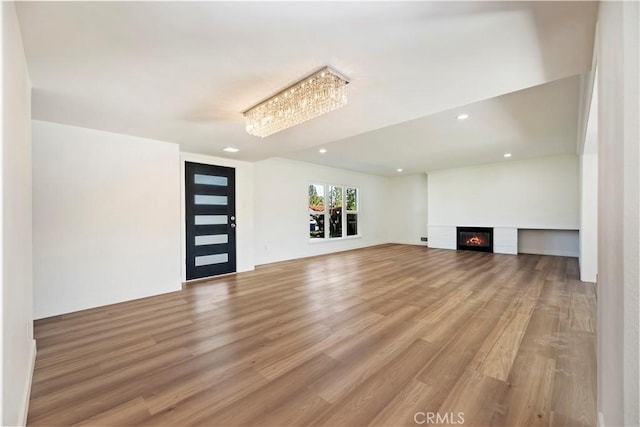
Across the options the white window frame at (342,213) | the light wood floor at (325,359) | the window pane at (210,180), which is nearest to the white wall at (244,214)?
the window pane at (210,180)

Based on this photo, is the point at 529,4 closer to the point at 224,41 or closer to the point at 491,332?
the point at 224,41

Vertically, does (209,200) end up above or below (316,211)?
above

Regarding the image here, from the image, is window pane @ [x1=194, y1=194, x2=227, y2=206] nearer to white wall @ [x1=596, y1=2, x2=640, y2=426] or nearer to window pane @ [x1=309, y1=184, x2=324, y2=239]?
window pane @ [x1=309, y1=184, x2=324, y2=239]

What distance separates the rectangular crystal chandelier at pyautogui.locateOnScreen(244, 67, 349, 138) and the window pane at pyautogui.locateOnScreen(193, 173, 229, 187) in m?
2.19

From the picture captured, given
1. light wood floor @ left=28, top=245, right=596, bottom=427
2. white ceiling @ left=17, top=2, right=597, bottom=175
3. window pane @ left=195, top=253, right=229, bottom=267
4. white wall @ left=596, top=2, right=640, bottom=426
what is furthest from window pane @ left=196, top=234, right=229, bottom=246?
white wall @ left=596, top=2, right=640, bottom=426

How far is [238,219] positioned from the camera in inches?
200

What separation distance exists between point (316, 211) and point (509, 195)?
4.99 metres

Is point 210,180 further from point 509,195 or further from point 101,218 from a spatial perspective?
point 509,195

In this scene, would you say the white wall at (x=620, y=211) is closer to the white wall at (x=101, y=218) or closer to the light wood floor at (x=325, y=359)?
the light wood floor at (x=325, y=359)

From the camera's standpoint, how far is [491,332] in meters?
2.41

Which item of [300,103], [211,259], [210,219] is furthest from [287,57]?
[211,259]

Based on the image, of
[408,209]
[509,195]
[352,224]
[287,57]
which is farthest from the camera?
[408,209]

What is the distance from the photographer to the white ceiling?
1390mm

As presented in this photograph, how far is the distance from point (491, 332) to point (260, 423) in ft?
6.95
